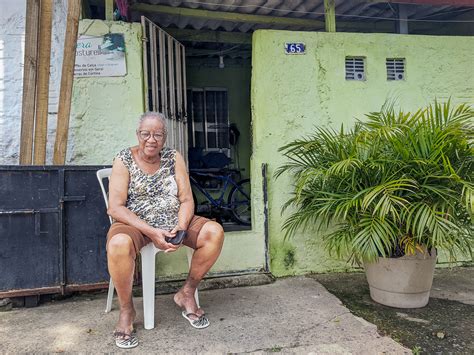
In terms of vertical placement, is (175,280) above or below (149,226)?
below

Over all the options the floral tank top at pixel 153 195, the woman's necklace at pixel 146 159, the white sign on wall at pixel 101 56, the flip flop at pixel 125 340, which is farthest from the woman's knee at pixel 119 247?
the white sign on wall at pixel 101 56

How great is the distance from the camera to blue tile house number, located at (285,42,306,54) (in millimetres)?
3395

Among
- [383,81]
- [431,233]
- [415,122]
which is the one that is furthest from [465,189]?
[383,81]

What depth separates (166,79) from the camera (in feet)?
12.4

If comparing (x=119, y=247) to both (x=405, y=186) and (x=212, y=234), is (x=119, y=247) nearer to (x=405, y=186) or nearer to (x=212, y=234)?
(x=212, y=234)

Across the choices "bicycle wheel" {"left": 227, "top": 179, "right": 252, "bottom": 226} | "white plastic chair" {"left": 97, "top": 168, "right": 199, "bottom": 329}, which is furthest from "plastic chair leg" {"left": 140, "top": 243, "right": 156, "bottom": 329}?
"bicycle wheel" {"left": 227, "top": 179, "right": 252, "bottom": 226}

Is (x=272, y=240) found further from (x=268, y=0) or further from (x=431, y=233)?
(x=268, y=0)

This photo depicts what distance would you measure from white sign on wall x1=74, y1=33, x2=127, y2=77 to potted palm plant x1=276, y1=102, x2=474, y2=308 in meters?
1.80

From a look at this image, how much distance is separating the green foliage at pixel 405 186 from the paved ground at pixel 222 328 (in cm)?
51

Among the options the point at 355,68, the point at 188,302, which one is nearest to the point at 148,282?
the point at 188,302

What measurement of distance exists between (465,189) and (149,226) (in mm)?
2002

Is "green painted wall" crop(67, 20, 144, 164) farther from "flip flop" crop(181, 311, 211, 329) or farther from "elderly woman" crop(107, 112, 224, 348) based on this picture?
"flip flop" crop(181, 311, 211, 329)

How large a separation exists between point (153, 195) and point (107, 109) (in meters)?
1.08

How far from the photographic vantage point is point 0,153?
3027 millimetres
